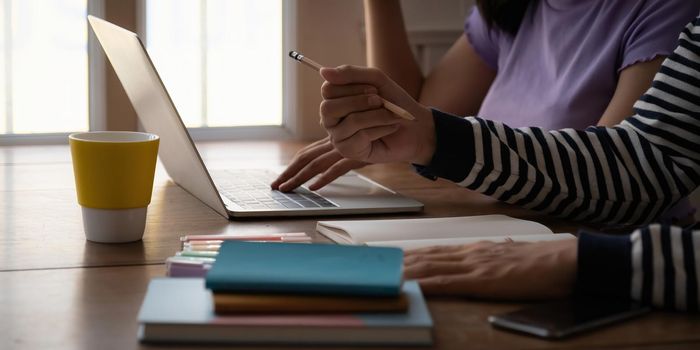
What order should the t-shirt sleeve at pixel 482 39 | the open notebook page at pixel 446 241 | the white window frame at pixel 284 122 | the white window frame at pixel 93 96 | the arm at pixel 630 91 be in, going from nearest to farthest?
the open notebook page at pixel 446 241
the arm at pixel 630 91
the t-shirt sleeve at pixel 482 39
the white window frame at pixel 93 96
the white window frame at pixel 284 122

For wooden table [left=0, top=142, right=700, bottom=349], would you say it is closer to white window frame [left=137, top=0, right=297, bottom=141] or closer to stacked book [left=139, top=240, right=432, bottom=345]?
stacked book [left=139, top=240, right=432, bottom=345]

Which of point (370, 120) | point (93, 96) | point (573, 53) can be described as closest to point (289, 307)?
point (370, 120)

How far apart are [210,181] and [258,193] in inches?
5.8

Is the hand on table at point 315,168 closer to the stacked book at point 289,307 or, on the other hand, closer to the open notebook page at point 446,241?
the open notebook page at point 446,241

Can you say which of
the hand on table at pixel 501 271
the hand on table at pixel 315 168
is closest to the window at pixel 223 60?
the hand on table at pixel 315 168

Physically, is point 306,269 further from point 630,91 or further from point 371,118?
point 630,91

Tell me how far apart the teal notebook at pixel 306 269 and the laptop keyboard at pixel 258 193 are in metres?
0.44

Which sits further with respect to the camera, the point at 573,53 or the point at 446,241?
the point at 573,53

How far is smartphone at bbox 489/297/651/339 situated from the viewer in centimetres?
73

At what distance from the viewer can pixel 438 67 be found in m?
1.95

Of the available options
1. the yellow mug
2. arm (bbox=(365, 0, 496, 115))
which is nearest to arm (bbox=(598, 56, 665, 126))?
arm (bbox=(365, 0, 496, 115))

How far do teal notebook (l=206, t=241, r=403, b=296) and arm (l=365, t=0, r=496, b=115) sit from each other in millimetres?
1147

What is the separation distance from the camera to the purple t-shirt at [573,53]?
1.40 metres

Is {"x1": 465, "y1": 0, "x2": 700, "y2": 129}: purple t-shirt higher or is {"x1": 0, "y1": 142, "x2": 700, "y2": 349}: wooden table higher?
{"x1": 465, "y1": 0, "x2": 700, "y2": 129}: purple t-shirt
